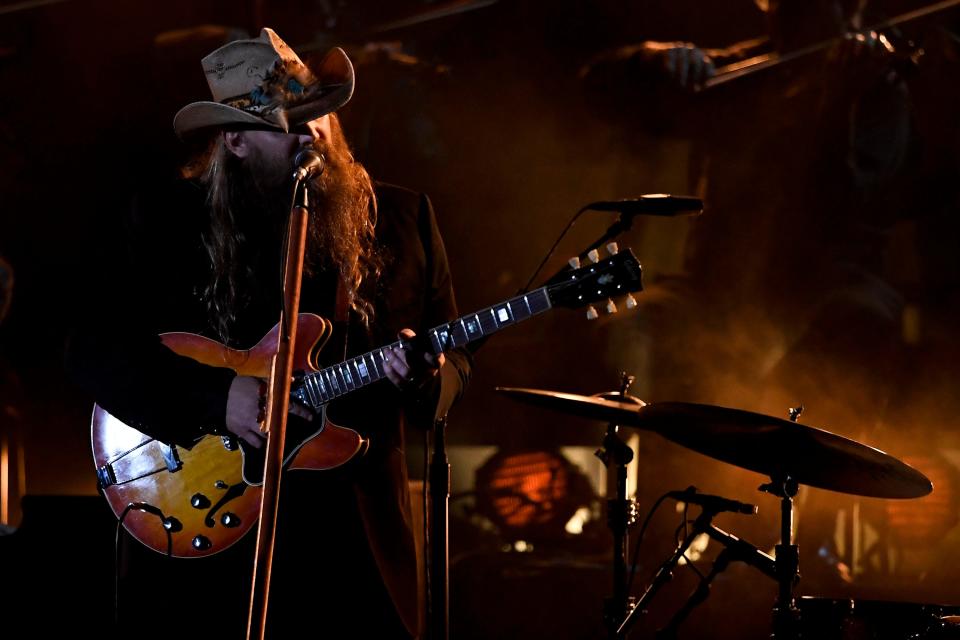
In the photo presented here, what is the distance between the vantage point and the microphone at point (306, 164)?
1767 millimetres

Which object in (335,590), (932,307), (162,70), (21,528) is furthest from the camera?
(162,70)

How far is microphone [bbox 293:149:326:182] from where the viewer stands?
1767 millimetres

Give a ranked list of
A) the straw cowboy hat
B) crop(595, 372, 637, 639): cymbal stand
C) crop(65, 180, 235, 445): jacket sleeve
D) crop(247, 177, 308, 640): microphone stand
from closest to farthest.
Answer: crop(247, 177, 308, 640): microphone stand → crop(65, 180, 235, 445): jacket sleeve → the straw cowboy hat → crop(595, 372, 637, 639): cymbal stand

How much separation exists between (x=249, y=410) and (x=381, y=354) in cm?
33

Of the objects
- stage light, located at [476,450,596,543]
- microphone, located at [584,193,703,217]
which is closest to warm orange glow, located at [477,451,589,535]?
stage light, located at [476,450,596,543]

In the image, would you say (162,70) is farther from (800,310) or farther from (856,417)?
(856,417)

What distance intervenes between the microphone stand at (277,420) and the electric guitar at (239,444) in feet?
2.08

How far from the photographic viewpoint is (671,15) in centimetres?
444

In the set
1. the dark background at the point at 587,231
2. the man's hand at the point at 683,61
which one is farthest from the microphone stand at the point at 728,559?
the man's hand at the point at 683,61

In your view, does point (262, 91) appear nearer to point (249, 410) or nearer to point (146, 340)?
point (146, 340)

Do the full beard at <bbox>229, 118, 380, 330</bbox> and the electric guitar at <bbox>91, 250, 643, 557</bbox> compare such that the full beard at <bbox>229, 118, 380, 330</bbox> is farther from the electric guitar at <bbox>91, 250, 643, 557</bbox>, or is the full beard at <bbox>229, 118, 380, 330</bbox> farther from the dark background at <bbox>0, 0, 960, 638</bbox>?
the dark background at <bbox>0, 0, 960, 638</bbox>

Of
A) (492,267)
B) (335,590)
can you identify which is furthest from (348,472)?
(492,267)

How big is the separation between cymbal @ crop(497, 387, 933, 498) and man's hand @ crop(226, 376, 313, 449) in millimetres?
991

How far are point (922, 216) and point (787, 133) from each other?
26.5 inches
